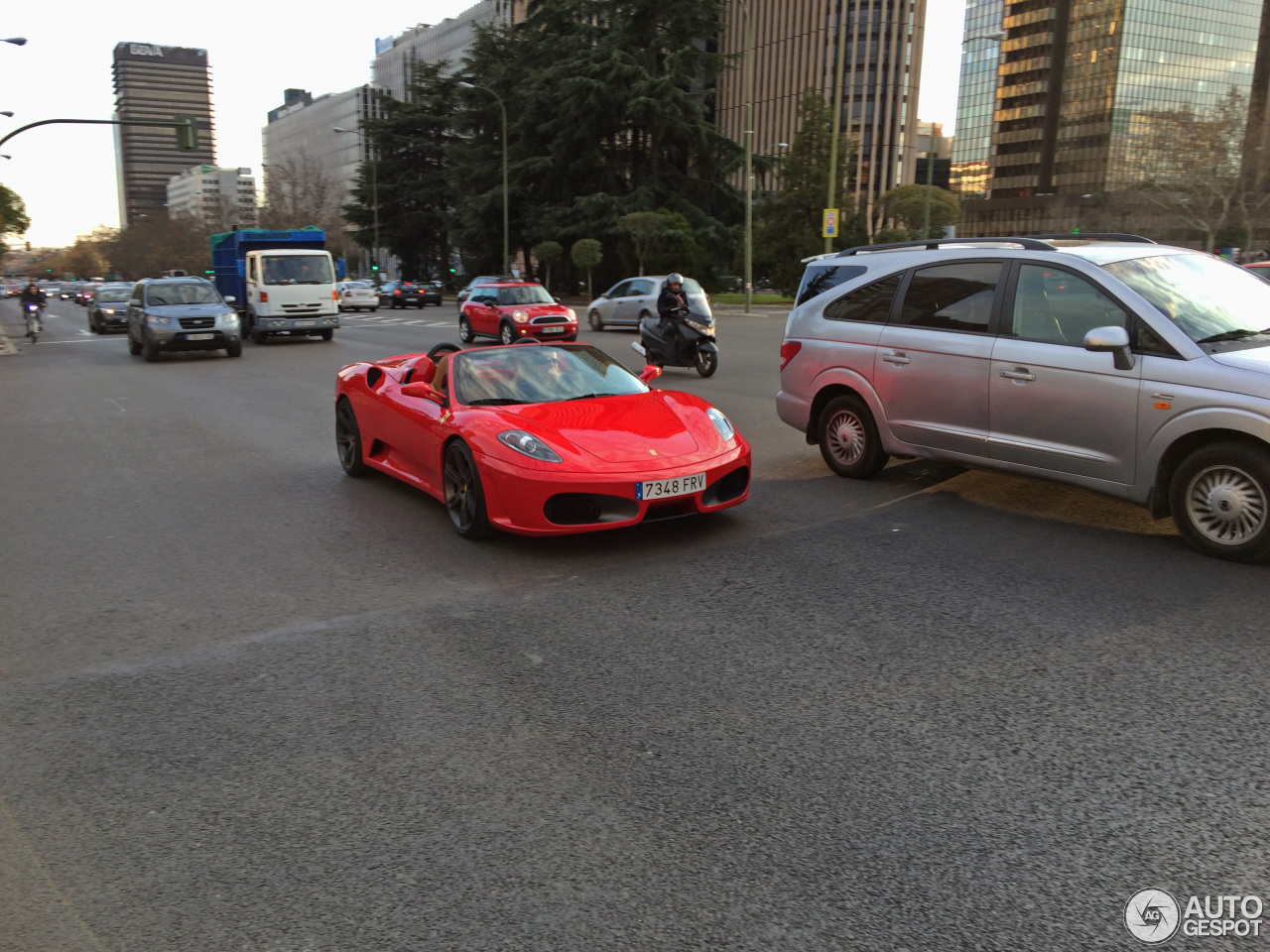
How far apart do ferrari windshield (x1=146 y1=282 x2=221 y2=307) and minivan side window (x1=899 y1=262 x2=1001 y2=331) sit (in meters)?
18.2

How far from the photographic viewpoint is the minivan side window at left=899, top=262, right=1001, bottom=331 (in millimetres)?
6863

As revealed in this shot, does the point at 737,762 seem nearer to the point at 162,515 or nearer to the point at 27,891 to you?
the point at 27,891

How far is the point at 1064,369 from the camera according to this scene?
20.4 ft

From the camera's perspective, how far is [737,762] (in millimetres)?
3426

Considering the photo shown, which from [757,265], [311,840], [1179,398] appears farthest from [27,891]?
[757,265]

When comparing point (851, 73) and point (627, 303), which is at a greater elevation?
point (851, 73)

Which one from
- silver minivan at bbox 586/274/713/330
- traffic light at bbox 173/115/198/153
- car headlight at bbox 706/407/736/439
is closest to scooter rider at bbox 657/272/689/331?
car headlight at bbox 706/407/736/439

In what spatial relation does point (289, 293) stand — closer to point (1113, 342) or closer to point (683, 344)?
point (683, 344)

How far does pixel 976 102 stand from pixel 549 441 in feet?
A: 497

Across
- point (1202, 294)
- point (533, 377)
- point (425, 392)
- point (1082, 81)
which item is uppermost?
point (1082, 81)

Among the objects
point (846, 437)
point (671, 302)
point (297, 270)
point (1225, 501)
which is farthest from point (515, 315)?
point (1225, 501)

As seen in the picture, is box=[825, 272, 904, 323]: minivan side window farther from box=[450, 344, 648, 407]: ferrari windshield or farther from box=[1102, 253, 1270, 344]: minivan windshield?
box=[450, 344, 648, 407]: ferrari windshield

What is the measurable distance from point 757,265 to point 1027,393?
54299 millimetres

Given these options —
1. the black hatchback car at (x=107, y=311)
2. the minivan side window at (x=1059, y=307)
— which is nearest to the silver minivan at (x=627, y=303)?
the black hatchback car at (x=107, y=311)
